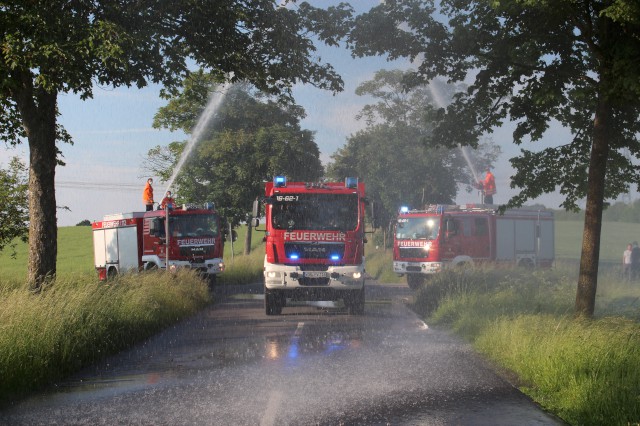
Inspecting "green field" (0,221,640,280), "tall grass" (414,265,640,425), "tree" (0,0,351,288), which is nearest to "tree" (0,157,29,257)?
"tree" (0,0,351,288)

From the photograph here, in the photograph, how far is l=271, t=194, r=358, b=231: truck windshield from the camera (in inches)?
665

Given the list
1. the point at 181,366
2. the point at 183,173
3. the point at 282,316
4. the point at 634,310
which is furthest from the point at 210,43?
the point at 183,173

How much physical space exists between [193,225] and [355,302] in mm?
9549

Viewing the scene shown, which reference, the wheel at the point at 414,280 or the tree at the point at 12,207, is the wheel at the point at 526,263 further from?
the tree at the point at 12,207

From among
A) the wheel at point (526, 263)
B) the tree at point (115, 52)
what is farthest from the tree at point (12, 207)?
the wheel at point (526, 263)

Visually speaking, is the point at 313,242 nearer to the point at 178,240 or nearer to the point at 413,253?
the point at 178,240

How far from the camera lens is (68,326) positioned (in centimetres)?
1045

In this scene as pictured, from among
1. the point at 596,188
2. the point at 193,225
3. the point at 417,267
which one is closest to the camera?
the point at 596,188

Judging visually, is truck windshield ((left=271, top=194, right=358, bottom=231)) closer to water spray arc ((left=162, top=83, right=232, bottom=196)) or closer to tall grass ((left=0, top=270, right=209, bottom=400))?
tall grass ((left=0, top=270, right=209, bottom=400))

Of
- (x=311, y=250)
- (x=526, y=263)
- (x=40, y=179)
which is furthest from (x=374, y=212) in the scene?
(x=526, y=263)

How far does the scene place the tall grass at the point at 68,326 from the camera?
8664mm

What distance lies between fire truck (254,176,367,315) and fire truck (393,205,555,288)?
9741 mm

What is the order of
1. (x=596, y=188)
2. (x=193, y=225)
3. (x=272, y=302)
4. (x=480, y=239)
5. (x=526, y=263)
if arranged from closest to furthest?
(x=596, y=188), (x=272, y=302), (x=193, y=225), (x=480, y=239), (x=526, y=263)

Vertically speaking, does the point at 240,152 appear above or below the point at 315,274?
above
